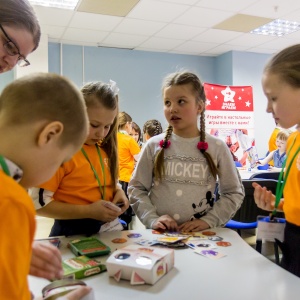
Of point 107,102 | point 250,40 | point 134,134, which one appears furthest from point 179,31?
point 107,102

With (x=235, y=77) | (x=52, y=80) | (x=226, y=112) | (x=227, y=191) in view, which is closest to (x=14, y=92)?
(x=52, y=80)

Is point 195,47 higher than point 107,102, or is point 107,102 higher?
point 195,47

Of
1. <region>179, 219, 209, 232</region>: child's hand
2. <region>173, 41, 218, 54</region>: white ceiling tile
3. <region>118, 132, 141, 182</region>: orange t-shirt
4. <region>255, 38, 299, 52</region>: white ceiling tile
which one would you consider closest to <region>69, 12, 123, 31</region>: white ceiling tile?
<region>173, 41, 218, 54</region>: white ceiling tile

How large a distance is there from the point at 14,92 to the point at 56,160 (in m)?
0.16

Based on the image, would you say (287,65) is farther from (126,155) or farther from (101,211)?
(126,155)

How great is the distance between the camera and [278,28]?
568cm

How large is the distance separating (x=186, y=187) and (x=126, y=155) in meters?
2.80

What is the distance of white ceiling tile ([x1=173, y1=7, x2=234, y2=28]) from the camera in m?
4.68

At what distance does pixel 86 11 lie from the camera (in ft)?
15.3

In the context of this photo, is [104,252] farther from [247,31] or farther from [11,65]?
[247,31]

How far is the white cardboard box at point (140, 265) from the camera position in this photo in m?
0.93

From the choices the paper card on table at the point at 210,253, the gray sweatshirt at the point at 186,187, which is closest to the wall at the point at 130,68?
the gray sweatshirt at the point at 186,187

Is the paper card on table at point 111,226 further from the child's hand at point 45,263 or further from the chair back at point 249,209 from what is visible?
the chair back at point 249,209

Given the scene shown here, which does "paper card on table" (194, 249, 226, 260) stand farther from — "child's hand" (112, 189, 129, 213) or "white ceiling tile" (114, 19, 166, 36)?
"white ceiling tile" (114, 19, 166, 36)
